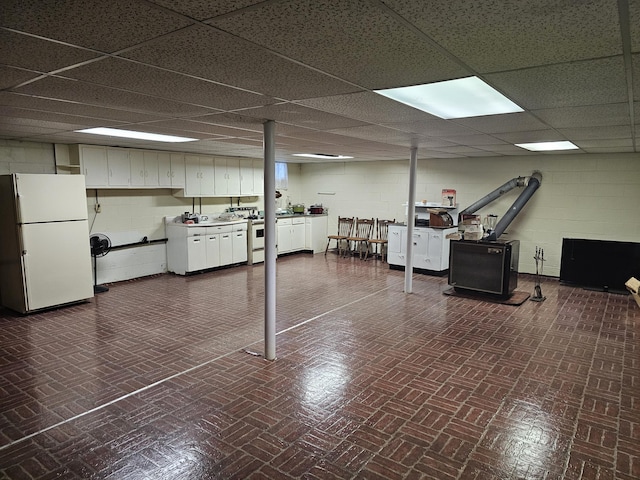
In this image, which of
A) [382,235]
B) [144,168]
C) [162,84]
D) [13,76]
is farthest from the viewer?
[382,235]

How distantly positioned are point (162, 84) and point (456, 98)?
207 centimetres

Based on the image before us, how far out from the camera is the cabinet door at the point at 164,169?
7777 mm

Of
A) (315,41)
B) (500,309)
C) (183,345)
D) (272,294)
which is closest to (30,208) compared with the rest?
(183,345)

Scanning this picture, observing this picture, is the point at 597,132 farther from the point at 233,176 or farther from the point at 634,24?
the point at 233,176

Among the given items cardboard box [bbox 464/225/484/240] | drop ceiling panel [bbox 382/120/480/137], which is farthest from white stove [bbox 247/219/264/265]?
drop ceiling panel [bbox 382/120/480/137]

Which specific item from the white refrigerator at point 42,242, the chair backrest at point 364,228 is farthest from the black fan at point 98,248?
the chair backrest at point 364,228

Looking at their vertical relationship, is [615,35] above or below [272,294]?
above

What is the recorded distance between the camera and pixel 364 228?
34.2 feet

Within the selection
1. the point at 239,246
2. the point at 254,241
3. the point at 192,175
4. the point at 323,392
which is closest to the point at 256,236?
the point at 254,241

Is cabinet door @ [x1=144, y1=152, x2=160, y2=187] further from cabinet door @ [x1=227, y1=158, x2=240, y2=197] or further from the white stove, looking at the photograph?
the white stove

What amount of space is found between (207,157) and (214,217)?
134 centimetres

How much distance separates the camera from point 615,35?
1656 millimetres

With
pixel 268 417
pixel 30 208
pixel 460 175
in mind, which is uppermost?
pixel 460 175

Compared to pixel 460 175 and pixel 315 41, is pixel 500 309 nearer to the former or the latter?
pixel 460 175
